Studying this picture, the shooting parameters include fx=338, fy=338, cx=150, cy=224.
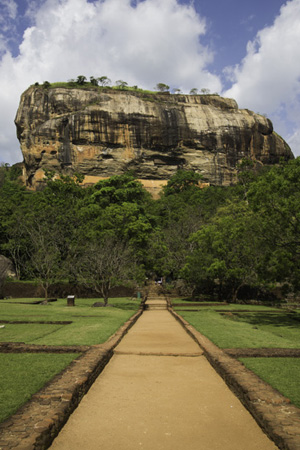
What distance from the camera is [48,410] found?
13.0ft

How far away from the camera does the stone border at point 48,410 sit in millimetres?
3309

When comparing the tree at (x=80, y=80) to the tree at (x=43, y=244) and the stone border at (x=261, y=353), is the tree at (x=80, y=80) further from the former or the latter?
the stone border at (x=261, y=353)

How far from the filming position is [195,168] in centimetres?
6444

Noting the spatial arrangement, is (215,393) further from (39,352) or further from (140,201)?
(140,201)

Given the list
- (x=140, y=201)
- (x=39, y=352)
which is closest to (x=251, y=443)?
(x=39, y=352)

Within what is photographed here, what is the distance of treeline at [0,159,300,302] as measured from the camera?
47.4 ft

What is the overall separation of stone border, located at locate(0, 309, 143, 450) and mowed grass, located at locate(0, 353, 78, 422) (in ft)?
0.45

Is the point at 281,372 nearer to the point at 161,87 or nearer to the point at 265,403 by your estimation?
the point at 265,403

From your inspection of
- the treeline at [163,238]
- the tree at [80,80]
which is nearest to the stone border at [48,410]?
the treeline at [163,238]

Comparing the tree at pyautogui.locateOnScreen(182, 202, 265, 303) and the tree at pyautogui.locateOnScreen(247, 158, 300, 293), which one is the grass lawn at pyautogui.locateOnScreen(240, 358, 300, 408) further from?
the tree at pyautogui.locateOnScreen(182, 202, 265, 303)

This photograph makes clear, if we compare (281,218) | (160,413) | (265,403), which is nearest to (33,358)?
(160,413)

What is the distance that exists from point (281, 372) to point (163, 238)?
1215 inches

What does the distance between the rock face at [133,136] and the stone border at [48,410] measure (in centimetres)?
5442

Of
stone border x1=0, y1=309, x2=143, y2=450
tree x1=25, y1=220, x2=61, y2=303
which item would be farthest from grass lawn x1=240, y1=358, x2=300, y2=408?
tree x1=25, y1=220, x2=61, y2=303
